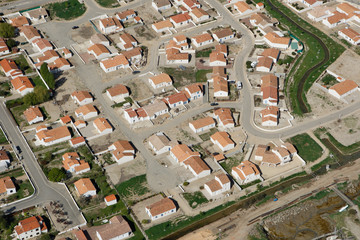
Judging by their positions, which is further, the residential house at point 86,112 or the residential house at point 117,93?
the residential house at point 117,93

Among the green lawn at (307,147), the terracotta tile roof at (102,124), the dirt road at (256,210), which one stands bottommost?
the dirt road at (256,210)

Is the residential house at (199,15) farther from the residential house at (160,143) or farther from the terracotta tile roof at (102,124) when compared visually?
the residential house at (160,143)

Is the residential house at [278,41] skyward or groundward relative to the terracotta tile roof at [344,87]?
skyward

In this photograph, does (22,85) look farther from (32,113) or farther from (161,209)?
(161,209)

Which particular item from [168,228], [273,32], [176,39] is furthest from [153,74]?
[168,228]

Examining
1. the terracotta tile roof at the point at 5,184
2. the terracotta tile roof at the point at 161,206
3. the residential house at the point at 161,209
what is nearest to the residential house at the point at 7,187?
the terracotta tile roof at the point at 5,184

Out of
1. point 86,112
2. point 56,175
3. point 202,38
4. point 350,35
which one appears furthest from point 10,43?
point 350,35
